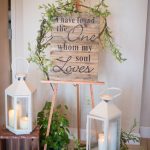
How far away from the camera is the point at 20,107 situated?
2.11 meters

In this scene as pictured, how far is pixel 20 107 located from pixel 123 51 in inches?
46.8

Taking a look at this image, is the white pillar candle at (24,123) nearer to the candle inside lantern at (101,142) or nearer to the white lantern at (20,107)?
the white lantern at (20,107)

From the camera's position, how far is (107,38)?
7.74ft

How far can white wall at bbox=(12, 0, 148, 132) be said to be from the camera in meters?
2.55

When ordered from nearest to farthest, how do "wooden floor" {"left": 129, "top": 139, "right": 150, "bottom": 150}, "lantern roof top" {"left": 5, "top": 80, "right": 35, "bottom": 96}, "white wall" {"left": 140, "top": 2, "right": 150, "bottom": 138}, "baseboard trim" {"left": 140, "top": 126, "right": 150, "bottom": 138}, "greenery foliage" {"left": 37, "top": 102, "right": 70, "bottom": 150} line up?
"lantern roof top" {"left": 5, "top": 80, "right": 35, "bottom": 96} < "greenery foliage" {"left": 37, "top": 102, "right": 70, "bottom": 150} < "wooden floor" {"left": 129, "top": 139, "right": 150, "bottom": 150} < "white wall" {"left": 140, "top": 2, "right": 150, "bottom": 138} < "baseboard trim" {"left": 140, "top": 126, "right": 150, "bottom": 138}

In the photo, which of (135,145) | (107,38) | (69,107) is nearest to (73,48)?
(107,38)

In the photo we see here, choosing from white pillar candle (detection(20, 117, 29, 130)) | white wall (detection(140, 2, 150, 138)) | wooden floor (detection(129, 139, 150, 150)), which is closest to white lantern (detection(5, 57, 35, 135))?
white pillar candle (detection(20, 117, 29, 130))

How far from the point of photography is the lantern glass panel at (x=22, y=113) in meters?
2.10

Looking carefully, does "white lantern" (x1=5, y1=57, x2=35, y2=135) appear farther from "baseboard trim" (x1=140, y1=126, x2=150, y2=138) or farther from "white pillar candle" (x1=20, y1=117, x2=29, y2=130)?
"baseboard trim" (x1=140, y1=126, x2=150, y2=138)

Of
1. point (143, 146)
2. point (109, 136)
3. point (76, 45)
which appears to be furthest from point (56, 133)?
point (143, 146)

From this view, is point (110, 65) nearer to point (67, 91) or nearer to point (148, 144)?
point (67, 91)

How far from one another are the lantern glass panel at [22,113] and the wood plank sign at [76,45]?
13.9 inches

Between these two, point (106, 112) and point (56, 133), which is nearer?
point (106, 112)

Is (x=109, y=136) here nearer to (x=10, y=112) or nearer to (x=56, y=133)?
(x=56, y=133)
